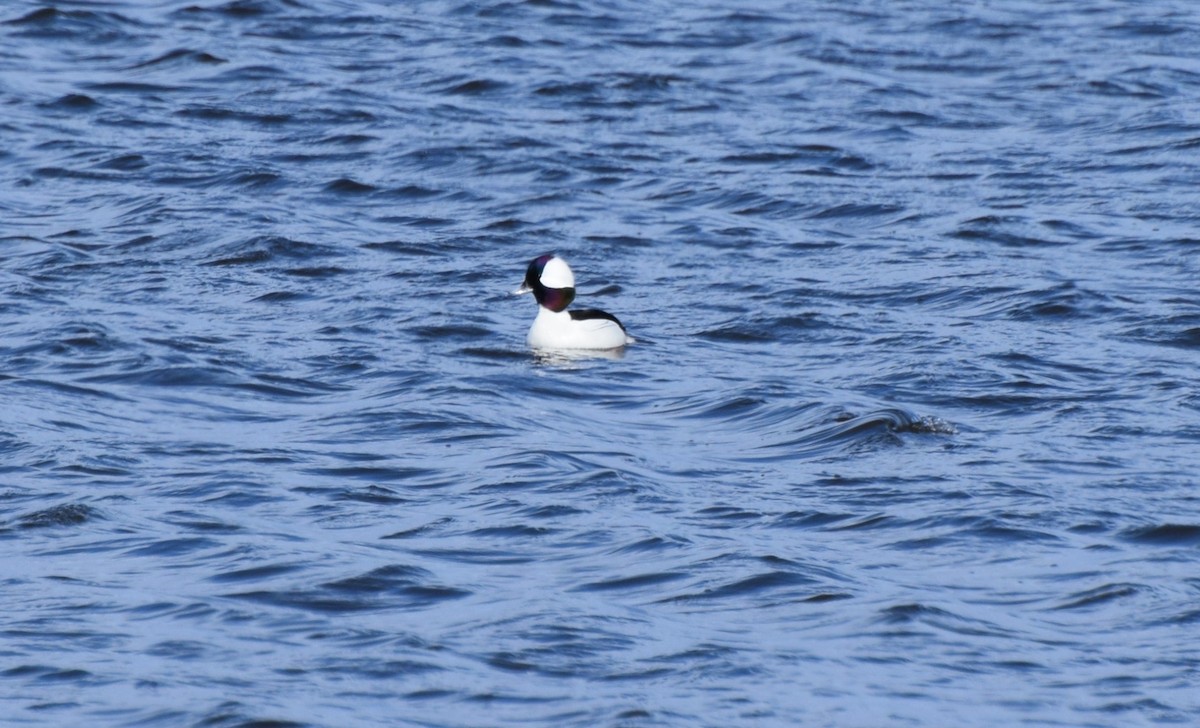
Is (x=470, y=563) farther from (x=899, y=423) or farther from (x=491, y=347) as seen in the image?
(x=491, y=347)

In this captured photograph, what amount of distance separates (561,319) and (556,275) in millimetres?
574

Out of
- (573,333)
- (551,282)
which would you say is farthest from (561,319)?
(551,282)

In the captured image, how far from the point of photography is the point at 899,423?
12.7 m

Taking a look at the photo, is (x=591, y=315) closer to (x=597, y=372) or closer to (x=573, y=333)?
(x=573, y=333)

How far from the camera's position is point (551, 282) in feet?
51.1

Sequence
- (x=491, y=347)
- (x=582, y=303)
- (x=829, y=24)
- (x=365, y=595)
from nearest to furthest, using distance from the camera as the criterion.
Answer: (x=365, y=595) < (x=491, y=347) < (x=582, y=303) < (x=829, y=24)

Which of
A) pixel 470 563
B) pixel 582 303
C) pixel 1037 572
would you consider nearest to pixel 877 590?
pixel 1037 572

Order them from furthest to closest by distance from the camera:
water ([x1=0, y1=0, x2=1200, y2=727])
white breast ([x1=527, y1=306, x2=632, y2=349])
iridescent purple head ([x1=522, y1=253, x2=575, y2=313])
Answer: iridescent purple head ([x1=522, y1=253, x2=575, y2=313]), white breast ([x1=527, y1=306, x2=632, y2=349]), water ([x1=0, y1=0, x2=1200, y2=727])

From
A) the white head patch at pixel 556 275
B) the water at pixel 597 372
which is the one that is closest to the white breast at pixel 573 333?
the water at pixel 597 372

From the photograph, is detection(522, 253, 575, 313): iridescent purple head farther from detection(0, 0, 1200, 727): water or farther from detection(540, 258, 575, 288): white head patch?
detection(0, 0, 1200, 727): water

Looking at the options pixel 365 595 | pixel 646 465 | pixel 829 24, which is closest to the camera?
pixel 365 595

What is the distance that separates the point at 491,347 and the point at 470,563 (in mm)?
5358

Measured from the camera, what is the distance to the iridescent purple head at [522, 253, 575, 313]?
15516 mm

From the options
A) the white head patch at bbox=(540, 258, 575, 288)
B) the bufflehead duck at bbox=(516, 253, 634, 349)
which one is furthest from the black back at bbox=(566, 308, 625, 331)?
the white head patch at bbox=(540, 258, 575, 288)
